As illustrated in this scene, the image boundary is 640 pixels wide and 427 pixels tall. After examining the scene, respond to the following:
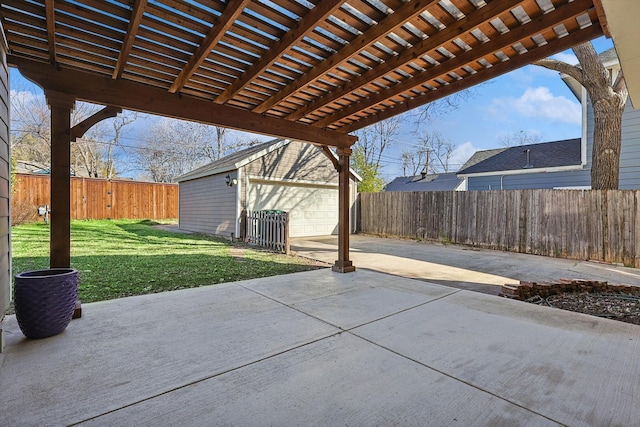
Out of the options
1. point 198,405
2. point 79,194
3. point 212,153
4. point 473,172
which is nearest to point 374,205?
point 473,172

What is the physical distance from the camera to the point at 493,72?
3219mm

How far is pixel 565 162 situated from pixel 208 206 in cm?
1246

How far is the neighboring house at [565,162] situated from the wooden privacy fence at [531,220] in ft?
9.37

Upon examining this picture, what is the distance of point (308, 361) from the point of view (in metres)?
2.21

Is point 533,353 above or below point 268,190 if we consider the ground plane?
below

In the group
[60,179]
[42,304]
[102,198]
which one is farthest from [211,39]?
[102,198]

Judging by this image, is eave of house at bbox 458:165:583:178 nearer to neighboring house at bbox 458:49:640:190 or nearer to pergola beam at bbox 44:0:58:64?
neighboring house at bbox 458:49:640:190

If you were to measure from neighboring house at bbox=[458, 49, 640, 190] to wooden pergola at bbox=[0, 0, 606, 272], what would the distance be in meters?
7.96

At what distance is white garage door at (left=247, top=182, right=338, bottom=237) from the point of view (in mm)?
10273

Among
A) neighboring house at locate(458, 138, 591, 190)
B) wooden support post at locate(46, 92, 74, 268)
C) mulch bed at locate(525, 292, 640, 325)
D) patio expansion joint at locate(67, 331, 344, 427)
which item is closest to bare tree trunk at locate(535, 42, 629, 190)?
neighboring house at locate(458, 138, 591, 190)

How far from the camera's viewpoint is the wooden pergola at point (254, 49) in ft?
7.64

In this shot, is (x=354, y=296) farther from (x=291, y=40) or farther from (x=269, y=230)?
(x=269, y=230)

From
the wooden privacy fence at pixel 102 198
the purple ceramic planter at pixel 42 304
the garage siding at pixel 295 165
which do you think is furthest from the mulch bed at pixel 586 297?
the wooden privacy fence at pixel 102 198

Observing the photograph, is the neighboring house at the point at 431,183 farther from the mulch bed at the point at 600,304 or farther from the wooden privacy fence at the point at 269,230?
the mulch bed at the point at 600,304
